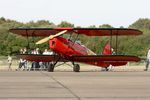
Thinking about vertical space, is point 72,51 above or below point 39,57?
above

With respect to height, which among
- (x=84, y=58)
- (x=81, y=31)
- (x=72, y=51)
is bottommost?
(x=84, y=58)

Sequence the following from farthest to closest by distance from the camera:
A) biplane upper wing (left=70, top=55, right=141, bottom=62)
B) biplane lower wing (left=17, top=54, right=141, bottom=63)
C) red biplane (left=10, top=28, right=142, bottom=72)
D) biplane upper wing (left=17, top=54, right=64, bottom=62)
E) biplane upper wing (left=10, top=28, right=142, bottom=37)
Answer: biplane upper wing (left=10, top=28, right=142, bottom=37) → biplane upper wing (left=17, top=54, right=64, bottom=62) → red biplane (left=10, top=28, right=142, bottom=72) → biplane lower wing (left=17, top=54, right=141, bottom=63) → biplane upper wing (left=70, top=55, right=141, bottom=62)

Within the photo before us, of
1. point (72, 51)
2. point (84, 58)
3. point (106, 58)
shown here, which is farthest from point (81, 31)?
point (106, 58)

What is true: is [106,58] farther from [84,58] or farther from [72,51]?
[72,51]

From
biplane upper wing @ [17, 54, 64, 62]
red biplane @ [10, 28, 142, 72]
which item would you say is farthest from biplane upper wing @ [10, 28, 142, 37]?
biplane upper wing @ [17, 54, 64, 62]

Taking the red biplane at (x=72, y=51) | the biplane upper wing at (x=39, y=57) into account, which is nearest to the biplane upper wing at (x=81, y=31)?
the red biplane at (x=72, y=51)

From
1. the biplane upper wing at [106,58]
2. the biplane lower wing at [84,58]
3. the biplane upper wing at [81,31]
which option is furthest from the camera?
the biplane upper wing at [81,31]

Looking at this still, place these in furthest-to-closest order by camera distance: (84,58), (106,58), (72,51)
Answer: (72,51) → (84,58) → (106,58)

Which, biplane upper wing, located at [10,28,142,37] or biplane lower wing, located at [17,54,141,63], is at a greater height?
biplane upper wing, located at [10,28,142,37]

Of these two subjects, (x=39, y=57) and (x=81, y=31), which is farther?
(x=81, y=31)

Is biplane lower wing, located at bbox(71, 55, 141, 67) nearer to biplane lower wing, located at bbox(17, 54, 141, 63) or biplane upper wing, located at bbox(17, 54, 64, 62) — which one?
biplane lower wing, located at bbox(17, 54, 141, 63)

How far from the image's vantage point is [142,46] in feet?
205

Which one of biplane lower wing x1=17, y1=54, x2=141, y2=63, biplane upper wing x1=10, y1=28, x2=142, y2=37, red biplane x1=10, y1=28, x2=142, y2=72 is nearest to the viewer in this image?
biplane lower wing x1=17, y1=54, x2=141, y2=63

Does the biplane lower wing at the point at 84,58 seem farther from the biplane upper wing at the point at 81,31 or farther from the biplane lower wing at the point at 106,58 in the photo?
the biplane upper wing at the point at 81,31
